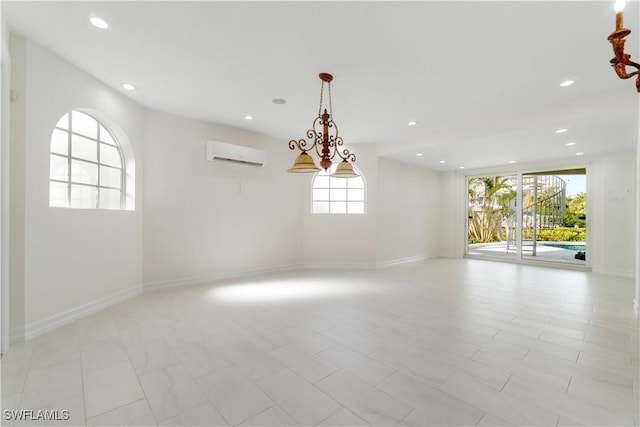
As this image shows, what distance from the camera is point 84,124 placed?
3.39 m

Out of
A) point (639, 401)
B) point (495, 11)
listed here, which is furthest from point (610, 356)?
point (495, 11)

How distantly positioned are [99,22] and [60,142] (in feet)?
4.89

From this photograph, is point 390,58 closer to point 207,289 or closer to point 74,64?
point 74,64

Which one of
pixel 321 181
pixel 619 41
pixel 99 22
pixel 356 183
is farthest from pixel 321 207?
pixel 619 41

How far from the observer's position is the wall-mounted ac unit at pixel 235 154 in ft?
15.4

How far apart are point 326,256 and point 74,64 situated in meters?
4.88

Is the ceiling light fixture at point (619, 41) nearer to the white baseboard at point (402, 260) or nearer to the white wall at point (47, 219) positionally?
the white wall at point (47, 219)

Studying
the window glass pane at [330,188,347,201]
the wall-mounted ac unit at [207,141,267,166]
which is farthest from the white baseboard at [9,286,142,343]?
the window glass pane at [330,188,347,201]

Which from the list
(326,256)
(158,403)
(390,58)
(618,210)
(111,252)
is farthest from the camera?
(326,256)

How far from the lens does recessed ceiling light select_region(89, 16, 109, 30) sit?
229cm

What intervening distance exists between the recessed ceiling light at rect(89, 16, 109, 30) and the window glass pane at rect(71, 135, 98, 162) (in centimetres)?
145

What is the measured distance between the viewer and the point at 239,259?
17.1 feet

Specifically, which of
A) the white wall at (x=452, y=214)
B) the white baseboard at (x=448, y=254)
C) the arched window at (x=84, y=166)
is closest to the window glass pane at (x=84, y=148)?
the arched window at (x=84, y=166)

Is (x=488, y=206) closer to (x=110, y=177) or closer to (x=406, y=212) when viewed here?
(x=406, y=212)
